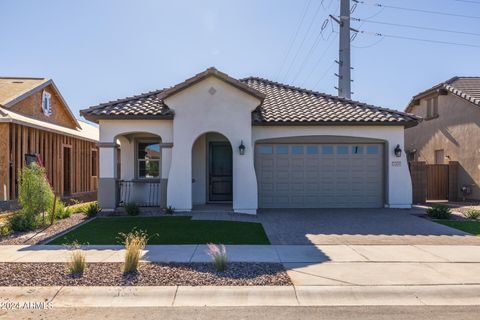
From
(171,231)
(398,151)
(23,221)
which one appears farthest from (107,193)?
(398,151)

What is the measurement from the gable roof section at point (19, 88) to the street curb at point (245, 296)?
43.6 feet

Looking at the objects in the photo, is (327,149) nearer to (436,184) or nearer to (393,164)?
(393,164)

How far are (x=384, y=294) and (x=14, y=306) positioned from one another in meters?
5.57

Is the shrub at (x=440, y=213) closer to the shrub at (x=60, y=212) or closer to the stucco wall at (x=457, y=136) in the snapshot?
the stucco wall at (x=457, y=136)

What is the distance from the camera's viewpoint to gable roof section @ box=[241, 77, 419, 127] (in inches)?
549

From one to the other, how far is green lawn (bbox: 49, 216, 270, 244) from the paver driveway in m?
0.69

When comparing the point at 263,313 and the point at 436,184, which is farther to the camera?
the point at 436,184

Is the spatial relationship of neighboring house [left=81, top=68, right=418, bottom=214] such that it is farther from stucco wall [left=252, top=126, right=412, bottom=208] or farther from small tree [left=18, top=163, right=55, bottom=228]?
small tree [left=18, top=163, right=55, bottom=228]

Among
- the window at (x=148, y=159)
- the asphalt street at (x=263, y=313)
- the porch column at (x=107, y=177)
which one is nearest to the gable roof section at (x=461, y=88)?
the window at (x=148, y=159)

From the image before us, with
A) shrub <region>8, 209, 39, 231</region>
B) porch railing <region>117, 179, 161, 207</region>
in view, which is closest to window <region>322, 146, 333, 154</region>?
porch railing <region>117, 179, 161, 207</region>

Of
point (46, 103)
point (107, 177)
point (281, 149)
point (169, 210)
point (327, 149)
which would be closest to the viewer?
point (169, 210)

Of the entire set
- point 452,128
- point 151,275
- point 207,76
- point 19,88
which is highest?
point 19,88

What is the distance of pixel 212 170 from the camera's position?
15.3m

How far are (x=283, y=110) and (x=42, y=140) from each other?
11.9 m
